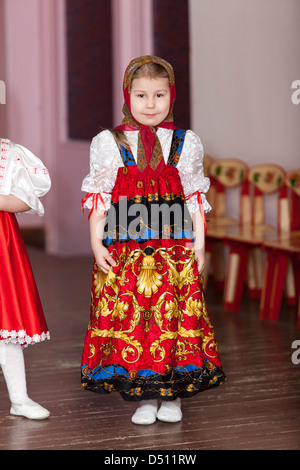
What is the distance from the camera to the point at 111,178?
7.00 ft

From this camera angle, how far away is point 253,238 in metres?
3.93

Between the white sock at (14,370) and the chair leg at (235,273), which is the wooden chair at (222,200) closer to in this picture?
the chair leg at (235,273)

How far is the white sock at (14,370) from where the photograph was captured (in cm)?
218

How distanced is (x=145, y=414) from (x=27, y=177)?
0.79 meters

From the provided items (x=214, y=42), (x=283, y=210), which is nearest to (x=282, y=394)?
(x=283, y=210)

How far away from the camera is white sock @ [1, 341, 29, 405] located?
218 centimetres

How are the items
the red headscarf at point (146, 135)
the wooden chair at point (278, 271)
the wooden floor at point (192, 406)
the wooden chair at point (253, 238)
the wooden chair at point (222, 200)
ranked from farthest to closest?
1. the wooden chair at point (222, 200)
2. the wooden chair at point (253, 238)
3. the wooden chair at point (278, 271)
4. the red headscarf at point (146, 135)
5. the wooden floor at point (192, 406)

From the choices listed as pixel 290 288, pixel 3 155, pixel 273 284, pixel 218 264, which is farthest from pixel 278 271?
pixel 3 155

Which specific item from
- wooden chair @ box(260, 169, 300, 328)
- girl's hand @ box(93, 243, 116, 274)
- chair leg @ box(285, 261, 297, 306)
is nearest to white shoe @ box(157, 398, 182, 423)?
girl's hand @ box(93, 243, 116, 274)

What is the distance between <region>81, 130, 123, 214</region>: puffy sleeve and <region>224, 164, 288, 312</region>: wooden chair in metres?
1.85

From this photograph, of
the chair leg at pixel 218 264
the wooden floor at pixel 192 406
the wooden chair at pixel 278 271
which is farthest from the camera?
the chair leg at pixel 218 264

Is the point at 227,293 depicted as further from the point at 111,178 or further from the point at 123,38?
the point at 123,38

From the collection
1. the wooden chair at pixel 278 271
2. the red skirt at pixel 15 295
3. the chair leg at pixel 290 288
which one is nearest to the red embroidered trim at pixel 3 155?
the red skirt at pixel 15 295

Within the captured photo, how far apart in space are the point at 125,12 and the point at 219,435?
4.94 meters
